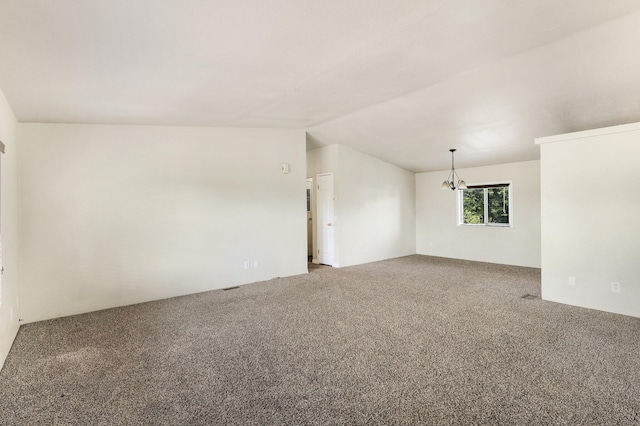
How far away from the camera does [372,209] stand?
7.29m

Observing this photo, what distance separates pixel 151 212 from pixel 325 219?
352 centimetres

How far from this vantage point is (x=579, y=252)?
3.98 metres

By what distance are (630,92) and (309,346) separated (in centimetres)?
437

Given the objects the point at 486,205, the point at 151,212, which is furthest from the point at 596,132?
the point at 151,212

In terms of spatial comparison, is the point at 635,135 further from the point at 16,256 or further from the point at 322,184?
the point at 16,256

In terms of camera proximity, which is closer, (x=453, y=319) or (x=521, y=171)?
(x=453, y=319)

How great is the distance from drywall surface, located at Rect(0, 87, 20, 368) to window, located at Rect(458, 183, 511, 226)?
807cm

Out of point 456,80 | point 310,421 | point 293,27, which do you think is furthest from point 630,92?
point 310,421

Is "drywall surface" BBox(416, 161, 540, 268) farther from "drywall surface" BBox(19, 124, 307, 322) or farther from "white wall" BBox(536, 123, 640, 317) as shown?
"drywall surface" BBox(19, 124, 307, 322)

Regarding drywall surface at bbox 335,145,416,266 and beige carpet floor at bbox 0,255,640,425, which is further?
drywall surface at bbox 335,145,416,266

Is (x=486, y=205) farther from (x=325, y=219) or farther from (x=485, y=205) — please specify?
(x=325, y=219)

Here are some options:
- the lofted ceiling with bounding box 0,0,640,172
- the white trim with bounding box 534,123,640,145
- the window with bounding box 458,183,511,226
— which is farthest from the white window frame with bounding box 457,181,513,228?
the white trim with bounding box 534,123,640,145

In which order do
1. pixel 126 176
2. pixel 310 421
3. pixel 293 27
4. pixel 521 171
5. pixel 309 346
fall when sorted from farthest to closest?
pixel 521 171
pixel 126 176
pixel 309 346
pixel 293 27
pixel 310 421

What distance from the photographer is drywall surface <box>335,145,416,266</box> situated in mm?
6621
